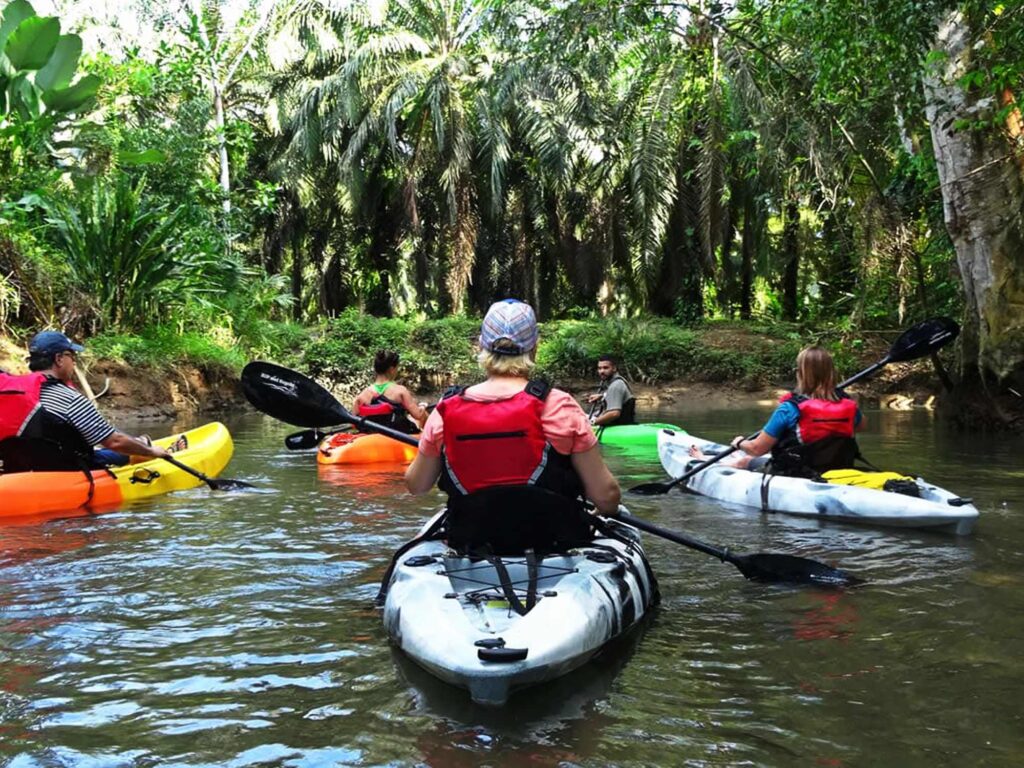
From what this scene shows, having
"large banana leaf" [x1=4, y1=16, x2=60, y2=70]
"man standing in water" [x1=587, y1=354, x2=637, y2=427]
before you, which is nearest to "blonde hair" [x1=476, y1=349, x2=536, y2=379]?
"man standing in water" [x1=587, y1=354, x2=637, y2=427]

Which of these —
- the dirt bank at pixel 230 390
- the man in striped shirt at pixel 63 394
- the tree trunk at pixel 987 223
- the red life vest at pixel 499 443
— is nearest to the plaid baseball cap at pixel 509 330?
→ the red life vest at pixel 499 443

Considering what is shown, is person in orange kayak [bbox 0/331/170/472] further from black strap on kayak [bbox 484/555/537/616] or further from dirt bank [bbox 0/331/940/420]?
dirt bank [bbox 0/331/940/420]

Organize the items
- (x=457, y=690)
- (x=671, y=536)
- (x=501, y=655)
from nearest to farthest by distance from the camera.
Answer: (x=501, y=655) → (x=457, y=690) → (x=671, y=536)

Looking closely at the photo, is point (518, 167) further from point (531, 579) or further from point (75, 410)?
point (531, 579)

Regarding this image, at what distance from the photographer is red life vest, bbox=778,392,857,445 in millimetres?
6414

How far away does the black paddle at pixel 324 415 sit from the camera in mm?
4699

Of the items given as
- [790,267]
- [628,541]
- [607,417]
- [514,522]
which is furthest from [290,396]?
[790,267]

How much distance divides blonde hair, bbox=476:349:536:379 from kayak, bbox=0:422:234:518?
176 inches

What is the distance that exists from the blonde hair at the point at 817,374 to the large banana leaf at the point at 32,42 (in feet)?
36.7

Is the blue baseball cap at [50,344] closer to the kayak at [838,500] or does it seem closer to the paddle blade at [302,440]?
the paddle blade at [302,440]

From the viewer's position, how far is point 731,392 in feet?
68.3

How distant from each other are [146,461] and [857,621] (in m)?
6.18

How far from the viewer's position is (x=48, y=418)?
6547mm

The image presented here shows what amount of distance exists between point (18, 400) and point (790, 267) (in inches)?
889
